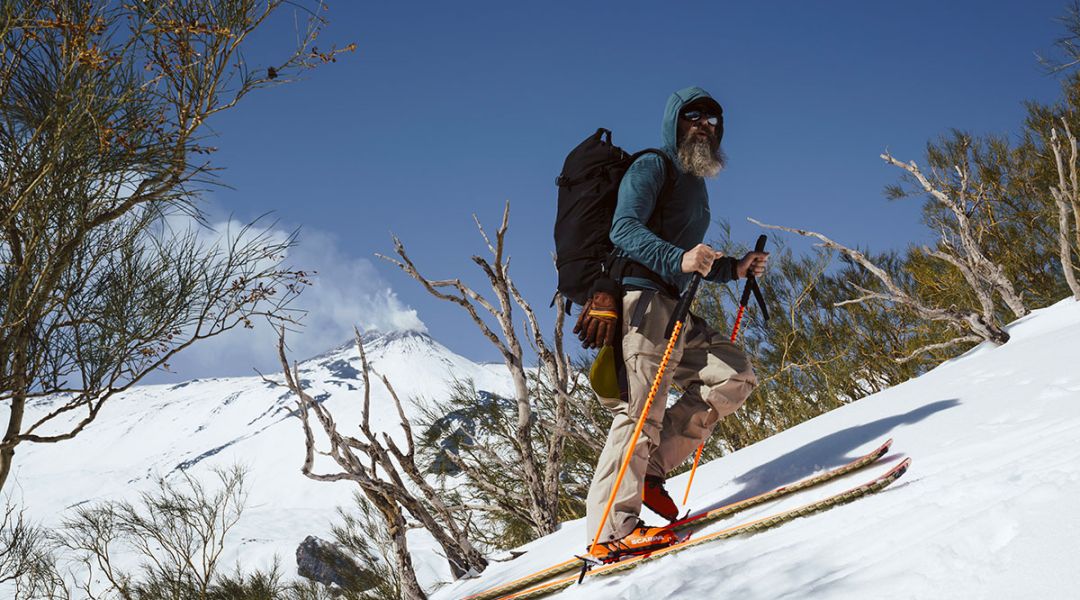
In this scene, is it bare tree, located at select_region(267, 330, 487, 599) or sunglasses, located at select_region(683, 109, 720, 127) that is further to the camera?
bare tree, located at select_region(267, 330, 487, 599)

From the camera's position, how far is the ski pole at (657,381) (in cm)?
248

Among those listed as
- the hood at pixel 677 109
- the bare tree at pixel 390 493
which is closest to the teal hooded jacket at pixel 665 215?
the hood at pixel 677 109

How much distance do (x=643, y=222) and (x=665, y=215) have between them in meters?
0.20

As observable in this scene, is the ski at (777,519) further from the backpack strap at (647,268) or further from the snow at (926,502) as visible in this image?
the backpack strap at (647,268)

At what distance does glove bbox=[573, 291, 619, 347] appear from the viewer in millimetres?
2570

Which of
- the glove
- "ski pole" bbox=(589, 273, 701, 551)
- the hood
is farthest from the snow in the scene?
the hood

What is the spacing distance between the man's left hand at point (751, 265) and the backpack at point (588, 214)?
0.38 m

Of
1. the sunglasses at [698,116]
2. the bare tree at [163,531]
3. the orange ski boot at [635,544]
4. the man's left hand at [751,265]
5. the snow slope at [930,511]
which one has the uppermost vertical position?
the bare tree at [163,531]

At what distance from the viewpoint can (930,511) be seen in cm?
170

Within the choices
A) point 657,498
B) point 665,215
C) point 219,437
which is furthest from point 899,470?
point 219,437

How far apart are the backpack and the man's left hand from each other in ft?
1.25

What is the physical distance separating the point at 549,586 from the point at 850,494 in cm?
104

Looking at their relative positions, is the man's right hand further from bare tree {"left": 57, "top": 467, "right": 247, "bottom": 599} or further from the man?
bare tree {"left": 57, "top": 467, "right": 247, "bottom": 599}

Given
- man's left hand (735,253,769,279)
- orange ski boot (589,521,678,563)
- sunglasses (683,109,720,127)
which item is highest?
sunglasses (683,109,720,127)
